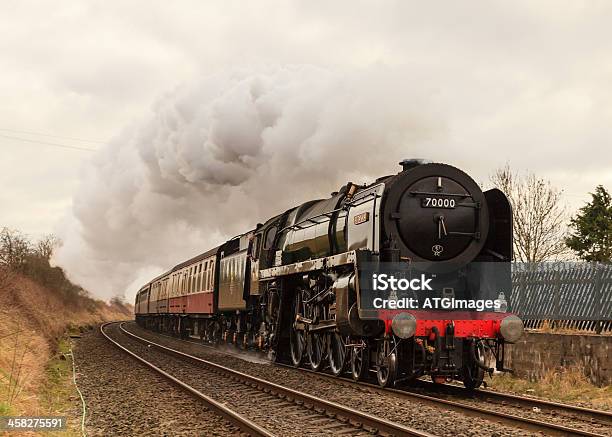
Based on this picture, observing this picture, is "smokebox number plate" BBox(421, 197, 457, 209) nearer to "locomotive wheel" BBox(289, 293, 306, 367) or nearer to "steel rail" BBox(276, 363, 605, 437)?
"steel rail" BBox(276, 363, 605, 437)

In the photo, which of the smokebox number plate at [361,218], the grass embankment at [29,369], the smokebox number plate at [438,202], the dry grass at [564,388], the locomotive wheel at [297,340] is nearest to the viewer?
the grass embankment at [29,369]

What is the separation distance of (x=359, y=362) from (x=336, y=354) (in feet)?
4.08

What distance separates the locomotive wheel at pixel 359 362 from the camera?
10.9 m

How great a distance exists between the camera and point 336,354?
484 inches

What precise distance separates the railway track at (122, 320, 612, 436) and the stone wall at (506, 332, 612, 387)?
1949 millimetres

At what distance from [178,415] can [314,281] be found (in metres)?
4.76

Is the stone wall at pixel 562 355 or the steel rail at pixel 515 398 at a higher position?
the stone wall at pixel 562 355

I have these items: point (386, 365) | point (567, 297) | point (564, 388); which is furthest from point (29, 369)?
point (567, 297)

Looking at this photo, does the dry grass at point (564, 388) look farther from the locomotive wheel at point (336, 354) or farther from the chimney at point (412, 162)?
the chimney at point (412, 162)

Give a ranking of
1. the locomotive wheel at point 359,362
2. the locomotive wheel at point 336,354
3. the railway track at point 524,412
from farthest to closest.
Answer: the locomotive wheel at point 336,354
the locomotive wheel at point 359,362
the railway track at point 524,412

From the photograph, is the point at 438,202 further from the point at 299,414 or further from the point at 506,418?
the point at 299,414

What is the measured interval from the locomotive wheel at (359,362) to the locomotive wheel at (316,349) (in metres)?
1.57

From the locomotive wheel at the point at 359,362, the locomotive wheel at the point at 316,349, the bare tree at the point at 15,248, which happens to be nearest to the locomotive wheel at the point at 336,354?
the locomotive wheel at the point at 316,349

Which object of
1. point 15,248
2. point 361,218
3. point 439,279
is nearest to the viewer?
point 439,279
